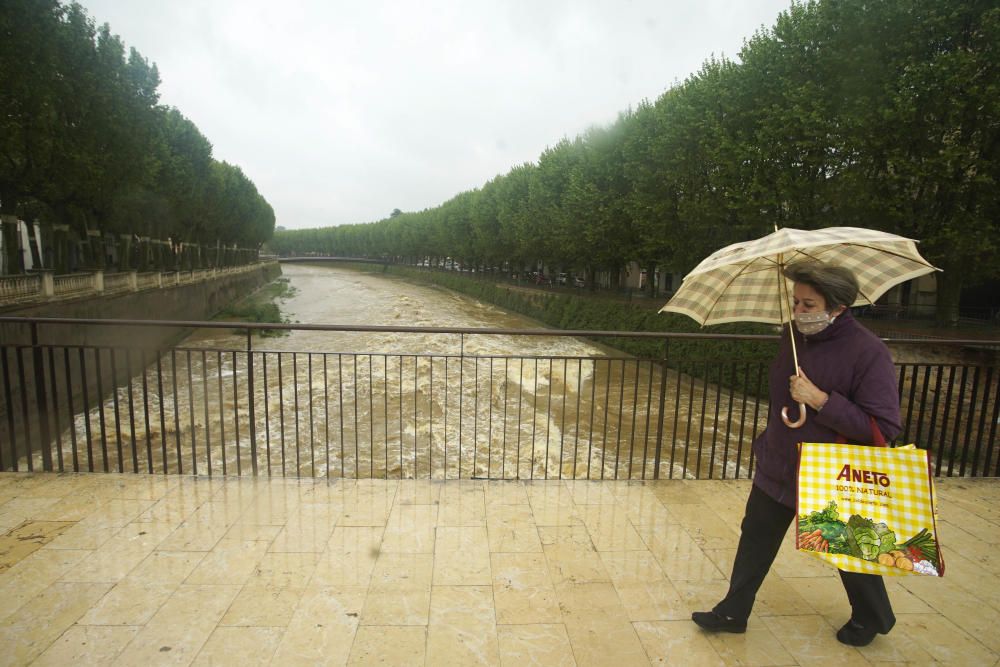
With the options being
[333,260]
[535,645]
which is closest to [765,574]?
[535,645]

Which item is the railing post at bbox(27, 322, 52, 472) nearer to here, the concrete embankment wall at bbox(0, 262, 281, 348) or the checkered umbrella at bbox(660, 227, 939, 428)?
the concrete embankment wall at bbox(0, 262, 281, 348)

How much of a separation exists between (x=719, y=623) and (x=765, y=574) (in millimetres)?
378

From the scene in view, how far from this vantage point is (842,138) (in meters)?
16.0

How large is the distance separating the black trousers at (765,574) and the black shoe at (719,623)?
5 cm

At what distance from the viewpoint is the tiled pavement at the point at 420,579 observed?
8.89ft

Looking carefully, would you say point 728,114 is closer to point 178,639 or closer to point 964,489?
point 964,489

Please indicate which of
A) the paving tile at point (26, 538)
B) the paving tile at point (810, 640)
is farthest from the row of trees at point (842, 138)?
the paving tile at point (26, 538)

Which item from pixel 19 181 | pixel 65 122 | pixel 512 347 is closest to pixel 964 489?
pixel 512 347

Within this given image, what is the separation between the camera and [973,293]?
A: 77.5ft

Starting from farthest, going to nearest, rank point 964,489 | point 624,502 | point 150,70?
point 150,70, point 964,489, point 624,502

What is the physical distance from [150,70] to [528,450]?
77.2ft

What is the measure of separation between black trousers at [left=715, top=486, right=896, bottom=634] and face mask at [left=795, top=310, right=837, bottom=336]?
843 millimetres

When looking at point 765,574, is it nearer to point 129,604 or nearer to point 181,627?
point 181,627

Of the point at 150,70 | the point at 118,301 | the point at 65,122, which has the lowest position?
the point at 118,301
